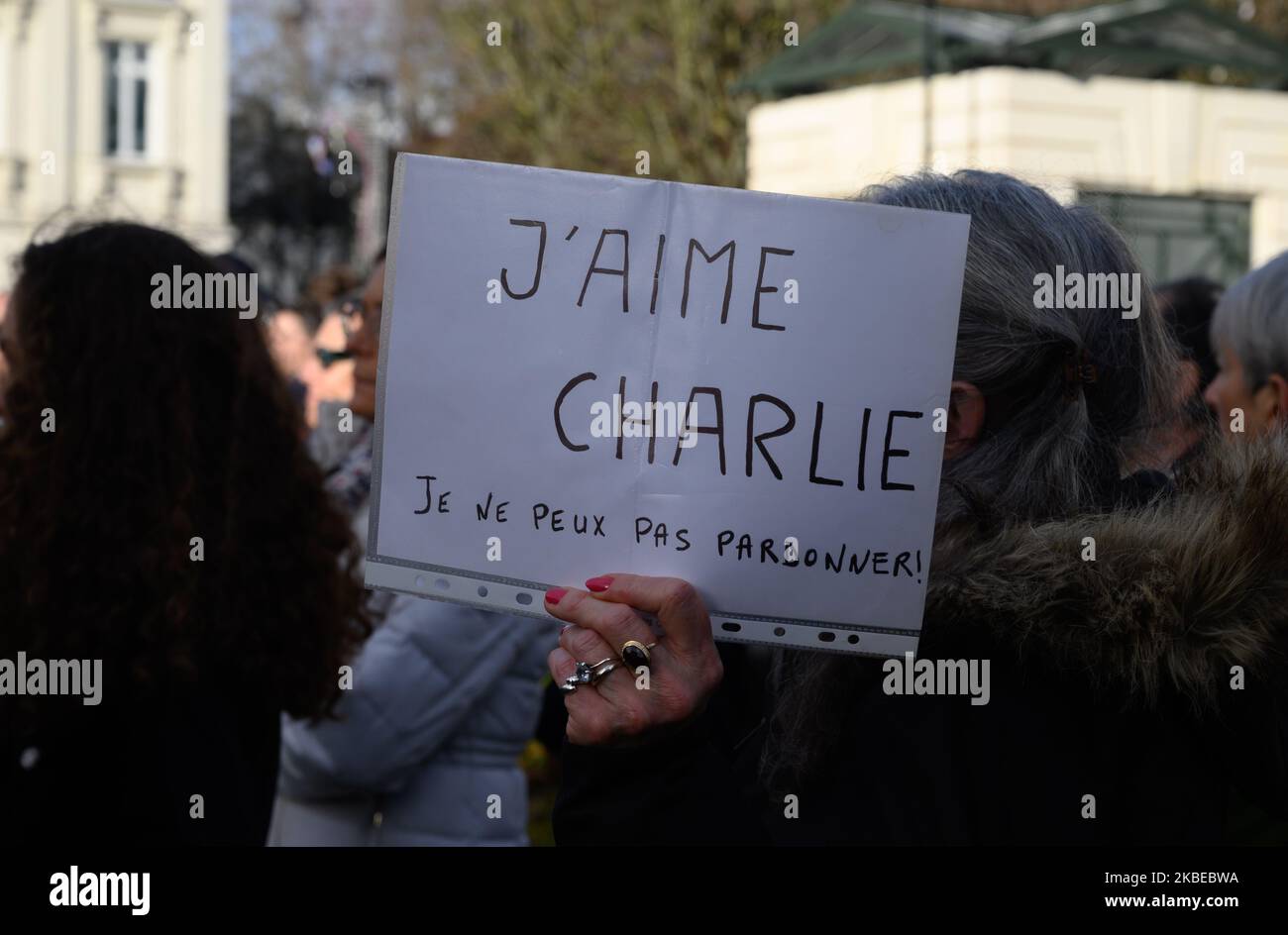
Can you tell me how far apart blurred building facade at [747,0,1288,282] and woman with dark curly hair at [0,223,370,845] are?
26.7 feet

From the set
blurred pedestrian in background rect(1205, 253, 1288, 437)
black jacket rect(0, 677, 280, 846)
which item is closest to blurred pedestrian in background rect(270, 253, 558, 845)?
black jacket rect(0, 677, 280, 846)

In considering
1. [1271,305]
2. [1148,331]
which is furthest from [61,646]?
[1271,305]

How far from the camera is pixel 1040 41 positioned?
32.7 feet

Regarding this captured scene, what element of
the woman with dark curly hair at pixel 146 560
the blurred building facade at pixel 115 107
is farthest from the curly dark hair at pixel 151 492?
the blurred building facade at pixel 115 107

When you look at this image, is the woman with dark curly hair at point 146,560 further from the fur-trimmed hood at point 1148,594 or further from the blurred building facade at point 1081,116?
the blurred building facade at point 1081,116

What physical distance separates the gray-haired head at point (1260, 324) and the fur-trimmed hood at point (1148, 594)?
1213 mm

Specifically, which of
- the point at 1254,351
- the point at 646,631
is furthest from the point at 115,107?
the point at 646,631

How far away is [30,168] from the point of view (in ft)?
78.9

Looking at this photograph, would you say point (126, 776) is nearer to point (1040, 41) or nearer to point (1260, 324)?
point (1260, 324)

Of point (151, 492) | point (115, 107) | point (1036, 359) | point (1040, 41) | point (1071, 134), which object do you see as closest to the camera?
point (1036, 359)

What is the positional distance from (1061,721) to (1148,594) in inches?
6.7

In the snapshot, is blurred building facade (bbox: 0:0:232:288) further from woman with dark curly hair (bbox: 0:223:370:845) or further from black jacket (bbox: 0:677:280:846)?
black jacket (bbox: 0:677:280:846)
